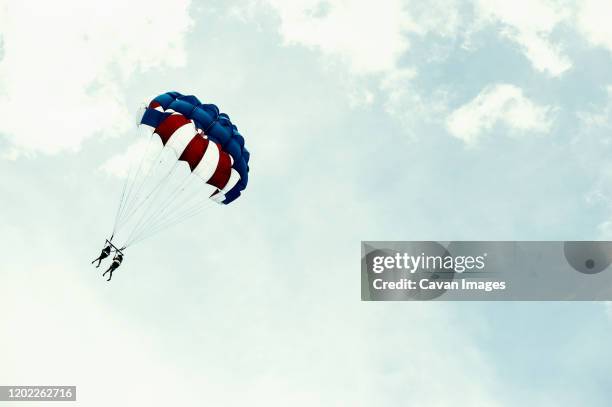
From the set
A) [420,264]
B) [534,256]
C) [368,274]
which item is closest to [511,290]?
[534,256]

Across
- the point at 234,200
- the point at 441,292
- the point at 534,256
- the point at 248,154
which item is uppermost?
the point at 248,154

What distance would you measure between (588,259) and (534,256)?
10.4 feet

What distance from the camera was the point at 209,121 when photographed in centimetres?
2895

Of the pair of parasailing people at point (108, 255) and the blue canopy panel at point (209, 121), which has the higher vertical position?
the blue canopy panel at point (209, 121)

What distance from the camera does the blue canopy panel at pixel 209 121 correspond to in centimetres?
2883

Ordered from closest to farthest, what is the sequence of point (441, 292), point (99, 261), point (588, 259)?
point (99, 261)
point (441, 292)
point (588, 259)

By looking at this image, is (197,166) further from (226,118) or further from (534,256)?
(534,256)

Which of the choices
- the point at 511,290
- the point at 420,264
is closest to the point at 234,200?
the point at 420,264

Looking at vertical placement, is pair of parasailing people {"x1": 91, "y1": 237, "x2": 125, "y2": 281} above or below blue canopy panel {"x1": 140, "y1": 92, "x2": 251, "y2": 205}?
below

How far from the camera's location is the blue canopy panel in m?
28.8

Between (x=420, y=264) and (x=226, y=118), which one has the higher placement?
(x=226, y=118)

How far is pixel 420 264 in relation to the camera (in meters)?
29.0

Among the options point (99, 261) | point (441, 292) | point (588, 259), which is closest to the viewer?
point (99, 261)

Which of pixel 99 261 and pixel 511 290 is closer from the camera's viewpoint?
pixel 99 261
